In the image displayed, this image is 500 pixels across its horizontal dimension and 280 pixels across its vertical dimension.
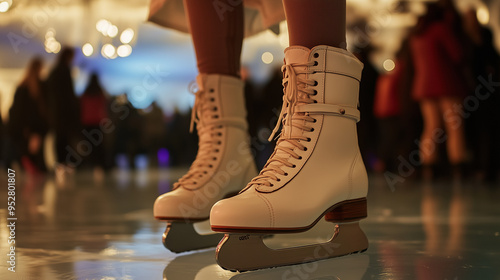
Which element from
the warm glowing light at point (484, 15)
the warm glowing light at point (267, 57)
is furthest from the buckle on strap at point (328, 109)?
the warm glowing light at point (267, 57)

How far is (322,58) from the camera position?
33.8 inches

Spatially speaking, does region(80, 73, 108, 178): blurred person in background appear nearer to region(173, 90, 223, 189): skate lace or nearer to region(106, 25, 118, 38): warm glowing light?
region(106, 25, 118, 38): warm glowing light

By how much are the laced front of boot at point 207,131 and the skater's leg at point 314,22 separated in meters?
0.26

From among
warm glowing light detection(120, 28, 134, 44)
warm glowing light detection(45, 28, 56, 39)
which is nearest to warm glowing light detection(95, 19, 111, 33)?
warm glowing light detection(120, 28, 134, 44)

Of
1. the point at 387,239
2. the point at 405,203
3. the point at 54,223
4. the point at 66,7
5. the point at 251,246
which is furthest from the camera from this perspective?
the point at 66,7

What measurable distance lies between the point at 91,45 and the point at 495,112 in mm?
7054

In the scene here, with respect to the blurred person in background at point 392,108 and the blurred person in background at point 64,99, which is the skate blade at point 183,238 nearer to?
the blurred person in background at point 392,108

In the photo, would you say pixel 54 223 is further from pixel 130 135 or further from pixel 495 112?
pixel 130 135

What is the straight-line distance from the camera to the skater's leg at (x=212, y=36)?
113 centimetres

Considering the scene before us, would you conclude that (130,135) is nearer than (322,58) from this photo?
No

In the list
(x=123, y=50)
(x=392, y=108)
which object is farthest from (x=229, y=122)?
(x=123, y=50)

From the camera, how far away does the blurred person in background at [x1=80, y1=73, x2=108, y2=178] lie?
5.60 meters

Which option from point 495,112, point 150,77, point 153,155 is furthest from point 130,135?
point 495,112

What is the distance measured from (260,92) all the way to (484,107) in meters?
2.91
